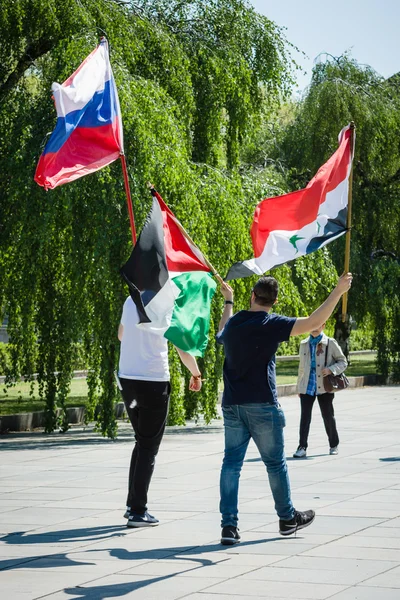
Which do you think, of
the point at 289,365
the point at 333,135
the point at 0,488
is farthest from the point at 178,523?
the point at 289,365

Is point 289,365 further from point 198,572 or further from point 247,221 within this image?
point 198,572

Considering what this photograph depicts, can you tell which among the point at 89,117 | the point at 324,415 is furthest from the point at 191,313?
the point at 324,415

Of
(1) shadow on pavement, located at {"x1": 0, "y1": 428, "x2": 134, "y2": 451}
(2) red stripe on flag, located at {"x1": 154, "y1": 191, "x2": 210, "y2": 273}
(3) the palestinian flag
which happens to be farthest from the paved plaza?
(2) red stripe on flag, located at {"x1": 154, "y1": 191, "x2": 210, "y2": 273}

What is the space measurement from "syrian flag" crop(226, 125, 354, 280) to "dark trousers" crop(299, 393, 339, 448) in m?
4.06

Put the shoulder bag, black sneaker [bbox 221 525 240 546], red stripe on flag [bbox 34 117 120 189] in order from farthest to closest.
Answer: the shoulder bag
red stripe on flag [bbox 34 117 120 189]
black sneaker [bbox 221 525 240 546]

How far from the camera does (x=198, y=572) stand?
6449 millimetres

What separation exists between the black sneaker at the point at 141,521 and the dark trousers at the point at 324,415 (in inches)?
184

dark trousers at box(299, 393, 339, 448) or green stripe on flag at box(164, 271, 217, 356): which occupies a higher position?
green stripe on flag at box(164, 271, 217, 356)

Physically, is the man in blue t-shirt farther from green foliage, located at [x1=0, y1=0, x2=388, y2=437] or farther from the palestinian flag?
green foliage, located at [x1=0, y1=0, x2=388, y2=437]

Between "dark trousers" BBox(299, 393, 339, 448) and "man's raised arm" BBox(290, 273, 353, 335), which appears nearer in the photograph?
"man's raised arm" BBox(290, 273, 353, 335)

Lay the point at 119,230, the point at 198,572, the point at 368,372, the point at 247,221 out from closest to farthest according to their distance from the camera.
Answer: the point at 198,572 → the point at 119,230 → the point at 247,221 → the point at 368,372

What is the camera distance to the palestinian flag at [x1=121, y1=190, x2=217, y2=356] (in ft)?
25.5

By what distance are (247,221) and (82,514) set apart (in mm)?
7591

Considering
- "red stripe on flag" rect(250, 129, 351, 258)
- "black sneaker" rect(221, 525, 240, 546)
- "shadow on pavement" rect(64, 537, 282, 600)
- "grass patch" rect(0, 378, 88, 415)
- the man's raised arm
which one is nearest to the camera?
Result: "shadow on pavement" rect(64, 537, 282, 600)
